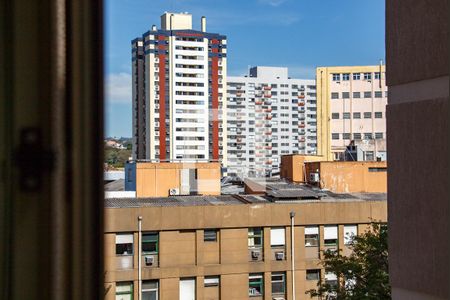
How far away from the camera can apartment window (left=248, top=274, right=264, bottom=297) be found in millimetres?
8453

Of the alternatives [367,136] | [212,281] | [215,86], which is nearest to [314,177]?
[367,136]

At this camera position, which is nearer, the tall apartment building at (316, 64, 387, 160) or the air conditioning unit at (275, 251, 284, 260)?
the air conditioning unit at (275, 251, 284, 260)

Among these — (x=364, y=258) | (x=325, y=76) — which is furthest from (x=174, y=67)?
(x=364, y=258)

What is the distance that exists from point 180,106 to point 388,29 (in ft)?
35.3

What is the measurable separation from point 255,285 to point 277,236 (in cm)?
→ 84

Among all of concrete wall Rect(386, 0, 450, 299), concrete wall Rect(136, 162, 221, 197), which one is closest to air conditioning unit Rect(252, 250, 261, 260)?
concrete wall Rect(136, 162, 221, 197)

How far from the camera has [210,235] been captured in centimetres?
843

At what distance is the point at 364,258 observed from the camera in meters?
3.67

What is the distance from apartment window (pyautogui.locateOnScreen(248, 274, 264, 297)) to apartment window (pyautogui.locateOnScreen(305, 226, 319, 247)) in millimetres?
913

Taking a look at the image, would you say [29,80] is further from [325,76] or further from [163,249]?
[325,76]

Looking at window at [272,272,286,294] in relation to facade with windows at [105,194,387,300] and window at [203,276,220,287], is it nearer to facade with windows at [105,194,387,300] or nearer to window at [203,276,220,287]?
facade with windows at [105,194,387,300]

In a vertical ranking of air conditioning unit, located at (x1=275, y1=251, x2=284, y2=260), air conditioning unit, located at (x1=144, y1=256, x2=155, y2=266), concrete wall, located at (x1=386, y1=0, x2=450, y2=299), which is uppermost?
concrete wall, located at (x1=386, y1=0, x2=450, y2=299)

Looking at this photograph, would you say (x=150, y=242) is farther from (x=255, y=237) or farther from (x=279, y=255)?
(x=279, y=255)

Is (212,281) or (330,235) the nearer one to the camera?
(212,281)
